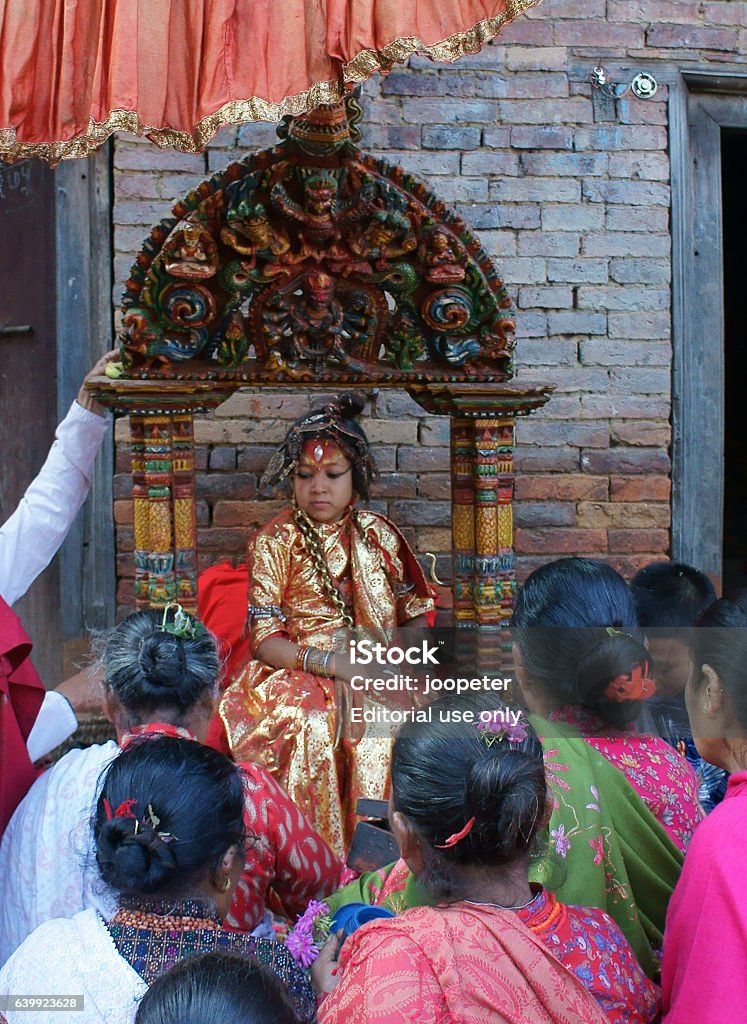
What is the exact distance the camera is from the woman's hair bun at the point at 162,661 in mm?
2174

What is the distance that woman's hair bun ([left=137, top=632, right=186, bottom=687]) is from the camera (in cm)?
217

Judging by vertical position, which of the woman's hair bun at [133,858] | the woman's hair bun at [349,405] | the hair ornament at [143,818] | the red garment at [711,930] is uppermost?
the woman's hair bun at [349,405]

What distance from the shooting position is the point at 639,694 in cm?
212

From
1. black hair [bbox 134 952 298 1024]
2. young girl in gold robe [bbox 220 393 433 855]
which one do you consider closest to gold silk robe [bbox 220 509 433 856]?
young girl in gold robe [bbox 220 393 433 855]

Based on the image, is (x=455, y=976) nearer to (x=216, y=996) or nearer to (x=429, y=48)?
(x=216, y=996)

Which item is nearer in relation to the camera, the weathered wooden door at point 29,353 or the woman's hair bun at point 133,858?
the woman's hair bun at point 133,858

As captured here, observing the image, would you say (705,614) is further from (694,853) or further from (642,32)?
(642,32)

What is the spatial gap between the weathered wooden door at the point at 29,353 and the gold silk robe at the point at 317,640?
1.30m

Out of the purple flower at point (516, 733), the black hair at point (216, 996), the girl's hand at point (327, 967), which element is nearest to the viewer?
the black hair at point (216, 996)

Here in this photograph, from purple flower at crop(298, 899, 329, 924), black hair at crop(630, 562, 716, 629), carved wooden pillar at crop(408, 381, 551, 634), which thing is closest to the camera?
purple flower at crop(298, 899, 329, 924)

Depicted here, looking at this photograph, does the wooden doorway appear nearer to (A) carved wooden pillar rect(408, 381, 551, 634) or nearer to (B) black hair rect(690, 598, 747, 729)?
(A) carved wooden pillar rect(408, 381, 551, 634)

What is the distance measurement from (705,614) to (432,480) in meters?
2.36

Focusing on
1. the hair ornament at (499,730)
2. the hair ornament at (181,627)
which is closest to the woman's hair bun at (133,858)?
the hair ornament at (499,730)

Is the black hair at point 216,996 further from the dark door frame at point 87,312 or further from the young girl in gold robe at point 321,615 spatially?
the dark door frame at point 87,312
